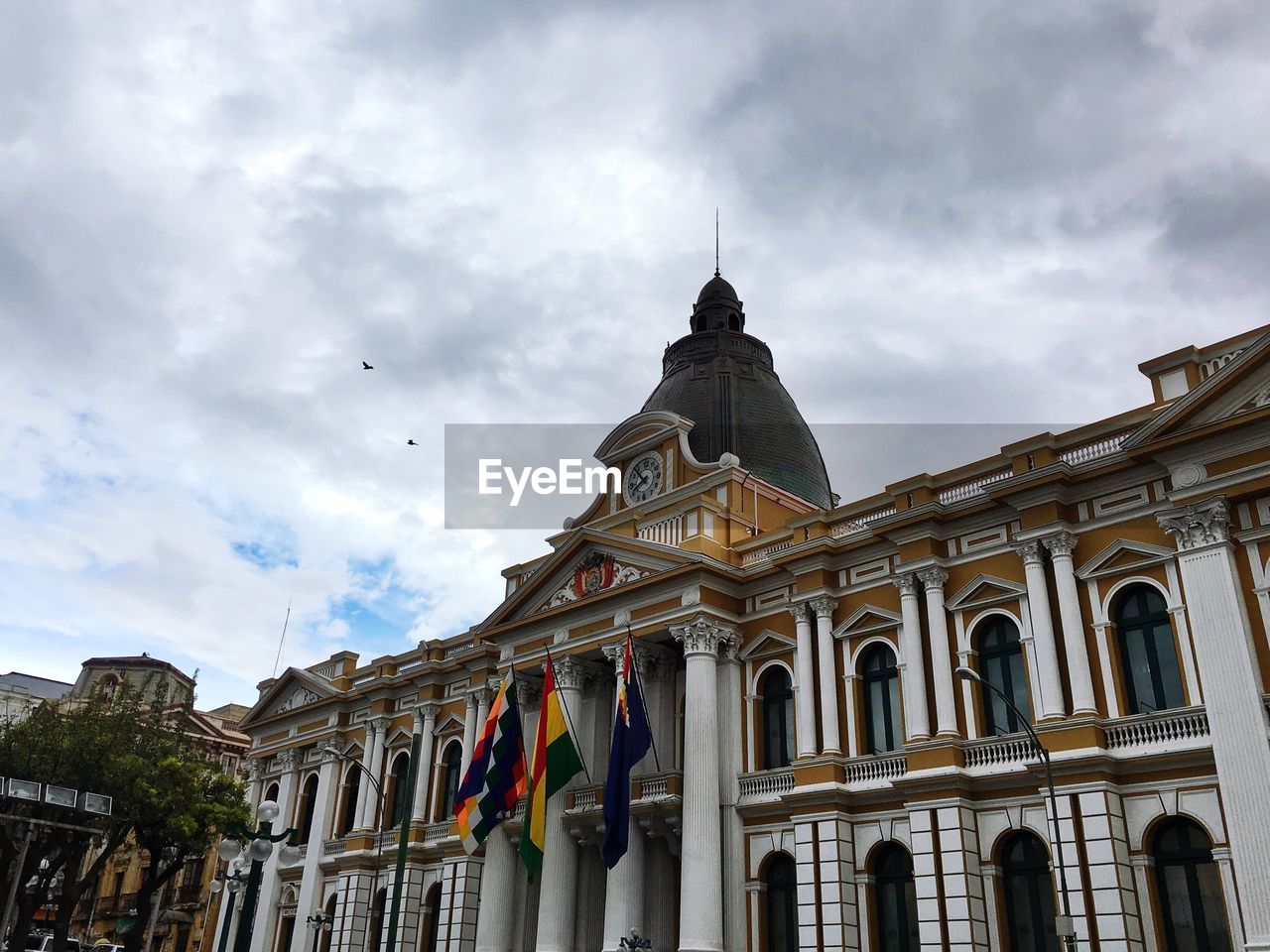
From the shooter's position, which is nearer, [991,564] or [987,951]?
[987,951]

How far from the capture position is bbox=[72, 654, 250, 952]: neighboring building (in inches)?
2140

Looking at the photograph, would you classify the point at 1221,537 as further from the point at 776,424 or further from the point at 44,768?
the point at 44,768

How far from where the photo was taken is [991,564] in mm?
25828

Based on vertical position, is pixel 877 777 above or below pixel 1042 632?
below

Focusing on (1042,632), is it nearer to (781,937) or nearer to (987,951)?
(987,951)

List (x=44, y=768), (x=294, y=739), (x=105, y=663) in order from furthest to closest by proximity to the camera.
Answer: (x=105, y=663) → (x=294, y=739) → (x=44, y=768)

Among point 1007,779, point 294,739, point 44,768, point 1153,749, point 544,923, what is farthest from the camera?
point 294,739

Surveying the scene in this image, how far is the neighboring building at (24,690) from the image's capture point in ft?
248

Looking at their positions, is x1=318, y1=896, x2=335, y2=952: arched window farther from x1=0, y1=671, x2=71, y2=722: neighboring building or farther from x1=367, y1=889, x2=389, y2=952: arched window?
x1=0, y1=671, x2=71, y2=722: neighboring building

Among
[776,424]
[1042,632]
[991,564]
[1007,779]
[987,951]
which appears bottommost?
[987,951]

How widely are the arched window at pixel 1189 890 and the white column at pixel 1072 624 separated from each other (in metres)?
2.87

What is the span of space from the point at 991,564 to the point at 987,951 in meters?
8.53

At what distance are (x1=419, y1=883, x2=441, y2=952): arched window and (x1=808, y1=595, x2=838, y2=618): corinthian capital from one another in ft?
57.9

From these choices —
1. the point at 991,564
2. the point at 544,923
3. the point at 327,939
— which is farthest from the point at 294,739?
the point at 991,564
